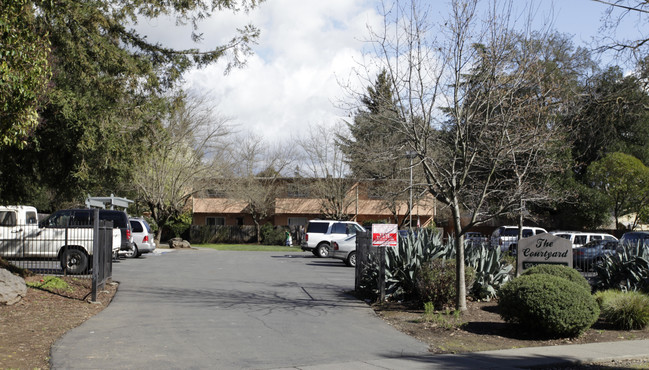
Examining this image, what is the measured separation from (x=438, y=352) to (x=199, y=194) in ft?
129

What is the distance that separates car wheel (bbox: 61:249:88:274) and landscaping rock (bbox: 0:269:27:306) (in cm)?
484

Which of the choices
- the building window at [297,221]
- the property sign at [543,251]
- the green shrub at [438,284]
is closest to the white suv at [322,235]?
the property sign at [543,251]

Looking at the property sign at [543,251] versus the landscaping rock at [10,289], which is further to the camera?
the property sign at [543,251]

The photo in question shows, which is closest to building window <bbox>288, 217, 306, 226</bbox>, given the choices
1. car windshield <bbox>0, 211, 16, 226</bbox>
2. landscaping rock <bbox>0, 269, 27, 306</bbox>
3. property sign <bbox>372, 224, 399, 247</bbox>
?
car windshield <bbox>0, 211, 16, 226</bbox>

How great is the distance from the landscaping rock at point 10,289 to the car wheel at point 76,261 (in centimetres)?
484

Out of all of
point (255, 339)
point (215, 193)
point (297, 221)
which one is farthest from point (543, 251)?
point (215, 193)

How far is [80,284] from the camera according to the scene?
15094 mm

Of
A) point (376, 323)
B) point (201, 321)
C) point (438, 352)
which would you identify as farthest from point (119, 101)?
point (438, 352)

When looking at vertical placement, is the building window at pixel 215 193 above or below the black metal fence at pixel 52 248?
above

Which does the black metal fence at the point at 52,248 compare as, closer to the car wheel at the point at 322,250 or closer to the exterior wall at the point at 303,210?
the car wheel at the point at 322,250

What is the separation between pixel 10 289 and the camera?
39.4 ft

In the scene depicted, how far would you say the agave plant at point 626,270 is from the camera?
13734 millimetres

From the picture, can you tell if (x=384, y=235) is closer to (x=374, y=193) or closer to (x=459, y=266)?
(x=459, y=266)

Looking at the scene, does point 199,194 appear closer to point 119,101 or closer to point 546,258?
point 119,101
